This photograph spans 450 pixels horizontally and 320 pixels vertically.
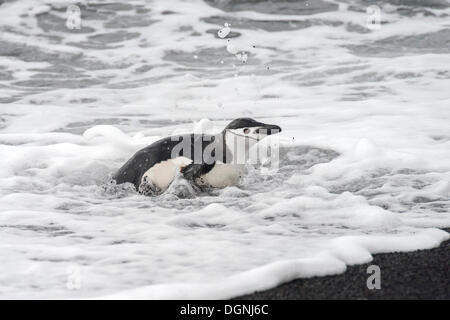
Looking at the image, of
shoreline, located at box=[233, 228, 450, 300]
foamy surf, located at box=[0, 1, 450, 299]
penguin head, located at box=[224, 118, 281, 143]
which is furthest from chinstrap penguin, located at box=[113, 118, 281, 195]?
shoreline, located at box=[233, 228, 450, 300]

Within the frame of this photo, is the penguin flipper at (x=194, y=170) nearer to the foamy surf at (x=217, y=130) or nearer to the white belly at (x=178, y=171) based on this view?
the white belly at (x=178, y=171)

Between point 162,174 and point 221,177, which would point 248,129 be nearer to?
point 221,177

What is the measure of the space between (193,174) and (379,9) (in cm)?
997

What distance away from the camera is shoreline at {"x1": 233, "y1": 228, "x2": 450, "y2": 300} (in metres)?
2.77

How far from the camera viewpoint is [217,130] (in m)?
6.67

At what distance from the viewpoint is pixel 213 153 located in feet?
15.9

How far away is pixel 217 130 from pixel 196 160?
192 cm

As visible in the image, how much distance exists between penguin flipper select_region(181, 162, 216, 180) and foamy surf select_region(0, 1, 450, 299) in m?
0.15

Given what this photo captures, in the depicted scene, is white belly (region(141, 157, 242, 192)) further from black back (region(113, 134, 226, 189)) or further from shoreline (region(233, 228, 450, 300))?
shoreline (region(233, 228, 450, 300))

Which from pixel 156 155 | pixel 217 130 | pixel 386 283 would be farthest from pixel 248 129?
pixel 386 283

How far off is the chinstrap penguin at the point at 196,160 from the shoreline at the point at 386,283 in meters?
1.80

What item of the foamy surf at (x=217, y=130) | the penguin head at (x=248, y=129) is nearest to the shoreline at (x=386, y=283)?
the foamy surf at (x=217, y=130)

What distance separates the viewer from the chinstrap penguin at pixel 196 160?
185 inches
